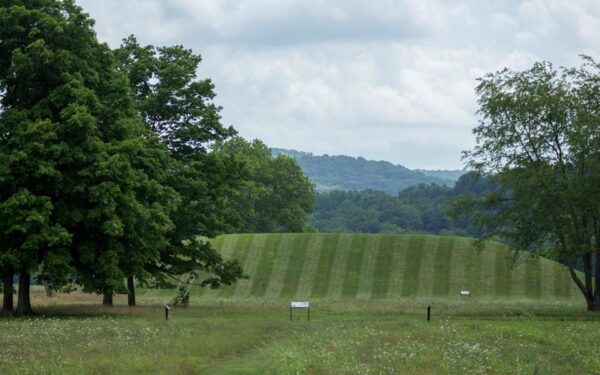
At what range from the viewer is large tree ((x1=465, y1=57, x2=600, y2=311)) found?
5038cm

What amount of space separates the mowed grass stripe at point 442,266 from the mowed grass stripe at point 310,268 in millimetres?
13040

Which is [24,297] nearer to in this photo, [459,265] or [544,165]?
[544,165]

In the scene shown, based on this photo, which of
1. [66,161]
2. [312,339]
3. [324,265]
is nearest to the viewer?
[312,339]

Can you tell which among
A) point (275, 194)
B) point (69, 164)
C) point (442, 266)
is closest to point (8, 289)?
point (69, 164)

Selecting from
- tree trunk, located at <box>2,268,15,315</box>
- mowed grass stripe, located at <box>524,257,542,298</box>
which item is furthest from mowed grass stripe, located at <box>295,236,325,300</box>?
tree trunk, located at <box>2,268,15,315</box>

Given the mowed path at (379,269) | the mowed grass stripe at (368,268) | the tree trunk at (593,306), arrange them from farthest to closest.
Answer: the mowed grass stripe at (368,268) < the mowed path at (379,269) < the tree trunk at (593,306)

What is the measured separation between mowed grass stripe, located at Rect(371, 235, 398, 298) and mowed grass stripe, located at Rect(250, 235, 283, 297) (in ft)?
38.1

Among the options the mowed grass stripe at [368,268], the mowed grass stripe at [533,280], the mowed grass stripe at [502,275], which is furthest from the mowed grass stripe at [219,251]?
the mowed grass stripe at [533,280]

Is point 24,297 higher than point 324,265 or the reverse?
the reverse

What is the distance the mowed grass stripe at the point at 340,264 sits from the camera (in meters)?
81.3

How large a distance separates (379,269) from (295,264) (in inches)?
378

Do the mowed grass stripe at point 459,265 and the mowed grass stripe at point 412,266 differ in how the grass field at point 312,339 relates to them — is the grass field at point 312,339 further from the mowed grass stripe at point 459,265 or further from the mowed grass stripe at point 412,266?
the mowed grass stripe at point 459,265

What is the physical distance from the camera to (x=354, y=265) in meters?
87.6

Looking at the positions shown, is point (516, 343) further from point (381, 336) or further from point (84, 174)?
point (84, 174)
